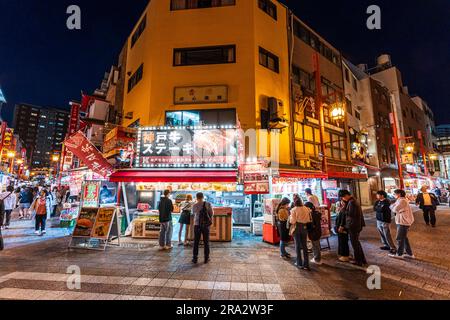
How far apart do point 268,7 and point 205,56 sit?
657 centimetres

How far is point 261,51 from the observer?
14453 mm

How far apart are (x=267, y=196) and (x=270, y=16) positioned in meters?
13.2

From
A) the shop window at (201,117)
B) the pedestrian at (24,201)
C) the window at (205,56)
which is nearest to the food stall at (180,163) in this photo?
the shop window at (201,117)

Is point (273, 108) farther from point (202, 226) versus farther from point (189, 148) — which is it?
point (202, 226)

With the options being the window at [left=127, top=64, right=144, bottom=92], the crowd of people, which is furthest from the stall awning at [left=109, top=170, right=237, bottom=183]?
the window at [left=127, top=64, right=144, bottom=92]

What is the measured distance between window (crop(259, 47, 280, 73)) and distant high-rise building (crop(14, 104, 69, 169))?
154 meters

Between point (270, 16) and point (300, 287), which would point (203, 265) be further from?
point (270, 16)

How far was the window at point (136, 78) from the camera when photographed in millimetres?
15691

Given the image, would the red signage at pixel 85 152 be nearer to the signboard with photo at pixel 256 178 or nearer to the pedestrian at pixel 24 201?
the signboard with photo at pixel 256 178

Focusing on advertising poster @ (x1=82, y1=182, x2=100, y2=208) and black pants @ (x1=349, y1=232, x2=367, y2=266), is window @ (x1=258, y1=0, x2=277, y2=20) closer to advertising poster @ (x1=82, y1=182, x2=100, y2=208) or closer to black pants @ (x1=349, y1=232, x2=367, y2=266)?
black pants @ (x1=349, y1=232, x2=367, y2=266)

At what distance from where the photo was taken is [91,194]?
1082 centimetres

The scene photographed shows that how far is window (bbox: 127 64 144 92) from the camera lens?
51.5ft

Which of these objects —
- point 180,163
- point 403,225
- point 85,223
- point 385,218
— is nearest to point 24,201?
point 85,223
